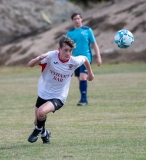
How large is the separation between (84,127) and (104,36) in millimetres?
23002

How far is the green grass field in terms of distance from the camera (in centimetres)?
700

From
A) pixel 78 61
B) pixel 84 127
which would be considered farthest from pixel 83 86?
pixel 78 61

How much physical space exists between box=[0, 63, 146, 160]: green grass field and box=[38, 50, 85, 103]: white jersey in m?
0.69

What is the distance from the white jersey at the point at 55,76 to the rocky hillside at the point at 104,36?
66.8 ft

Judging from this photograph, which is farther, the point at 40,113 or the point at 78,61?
the point at 78,61

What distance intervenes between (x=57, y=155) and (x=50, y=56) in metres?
1.53

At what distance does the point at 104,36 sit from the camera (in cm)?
3192

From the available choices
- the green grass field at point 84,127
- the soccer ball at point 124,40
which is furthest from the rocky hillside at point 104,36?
the soccer ball at point 124,40

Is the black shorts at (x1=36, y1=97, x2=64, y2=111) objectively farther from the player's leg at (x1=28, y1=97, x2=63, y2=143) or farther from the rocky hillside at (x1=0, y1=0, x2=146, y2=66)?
the rocky hillside at (x1=0, y1=0, x2=146, y2=66)

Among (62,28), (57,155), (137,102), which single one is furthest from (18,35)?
(57,155)

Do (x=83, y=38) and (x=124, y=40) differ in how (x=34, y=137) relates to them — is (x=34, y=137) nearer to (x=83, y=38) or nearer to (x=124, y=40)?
(x=124, y=40)

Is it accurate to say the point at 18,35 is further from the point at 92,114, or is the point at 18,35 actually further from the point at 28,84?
the point at 92,114

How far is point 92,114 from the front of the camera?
35.5 ft

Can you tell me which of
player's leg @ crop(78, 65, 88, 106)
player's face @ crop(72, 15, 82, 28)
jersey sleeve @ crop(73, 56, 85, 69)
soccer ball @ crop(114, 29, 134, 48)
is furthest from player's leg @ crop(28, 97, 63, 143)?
player's leg @ crop(78, 65, 88, 106)
